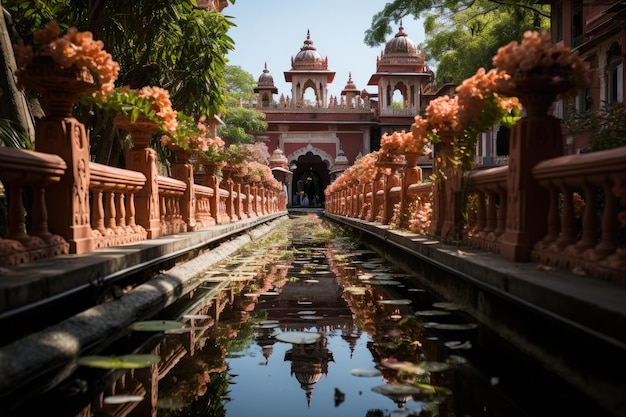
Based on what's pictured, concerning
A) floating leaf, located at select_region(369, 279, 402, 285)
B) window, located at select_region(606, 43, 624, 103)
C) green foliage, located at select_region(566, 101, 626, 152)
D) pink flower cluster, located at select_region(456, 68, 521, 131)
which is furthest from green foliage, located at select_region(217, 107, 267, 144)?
pink flower cluster, located at select_region(456, 68, 521, 131)

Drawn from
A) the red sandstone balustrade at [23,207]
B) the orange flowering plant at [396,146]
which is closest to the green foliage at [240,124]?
the orange flowering plant at [396,146]

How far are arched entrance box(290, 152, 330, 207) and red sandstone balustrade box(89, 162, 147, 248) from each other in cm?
4517

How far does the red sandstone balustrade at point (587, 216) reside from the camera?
3457mm

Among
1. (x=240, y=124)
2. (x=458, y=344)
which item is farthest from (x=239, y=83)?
(x=458, y=344)

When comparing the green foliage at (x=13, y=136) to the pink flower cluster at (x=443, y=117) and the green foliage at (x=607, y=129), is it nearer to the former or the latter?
the pink flower cluster at (x=443, y=117)

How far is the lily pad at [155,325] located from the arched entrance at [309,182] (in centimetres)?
4816

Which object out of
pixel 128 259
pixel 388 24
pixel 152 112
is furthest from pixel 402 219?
pixel 388 24

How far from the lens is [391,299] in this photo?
208 inches

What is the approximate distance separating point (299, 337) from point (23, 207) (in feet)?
7.67

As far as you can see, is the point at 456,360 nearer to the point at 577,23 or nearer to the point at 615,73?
the point at 615,73

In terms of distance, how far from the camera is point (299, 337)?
371 cm

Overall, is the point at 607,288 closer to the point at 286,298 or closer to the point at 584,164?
the point at 584,164

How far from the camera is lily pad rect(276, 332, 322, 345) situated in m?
3.62

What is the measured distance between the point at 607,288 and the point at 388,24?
65.3 feet
